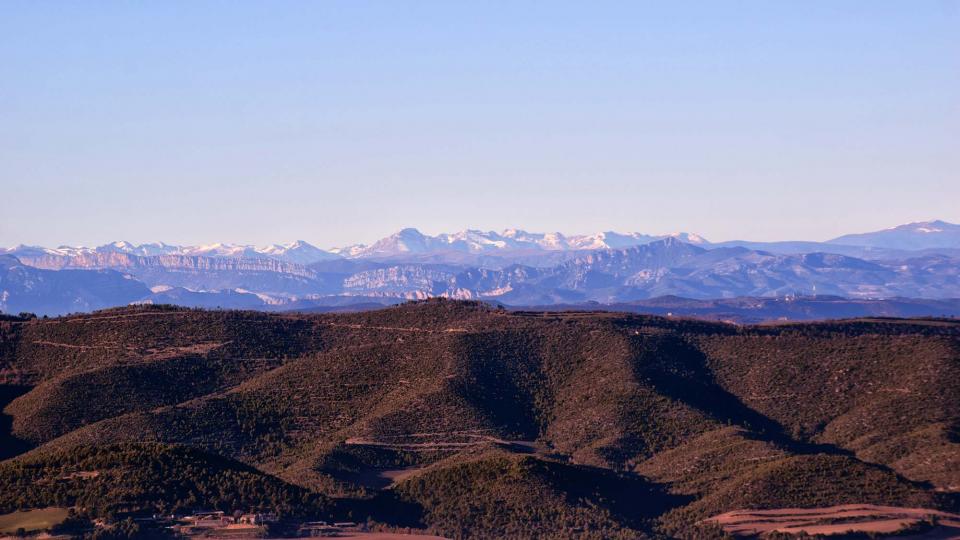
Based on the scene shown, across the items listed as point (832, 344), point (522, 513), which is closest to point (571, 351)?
point (832, 344)

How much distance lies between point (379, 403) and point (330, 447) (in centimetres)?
1623

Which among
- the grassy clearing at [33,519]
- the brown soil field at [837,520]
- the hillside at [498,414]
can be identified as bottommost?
the brown soil field at [837,520]

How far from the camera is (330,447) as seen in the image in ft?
494

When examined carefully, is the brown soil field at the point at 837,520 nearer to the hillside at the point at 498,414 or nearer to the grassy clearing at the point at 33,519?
the hillside at the point at 498,414

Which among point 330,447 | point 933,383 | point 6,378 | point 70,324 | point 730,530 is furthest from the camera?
point 70,324

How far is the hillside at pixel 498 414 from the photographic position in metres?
127

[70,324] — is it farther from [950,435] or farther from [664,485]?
[950,435]

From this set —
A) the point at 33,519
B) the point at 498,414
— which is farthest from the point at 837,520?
the point at 33,519

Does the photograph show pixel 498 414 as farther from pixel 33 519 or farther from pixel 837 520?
pixel 33 519

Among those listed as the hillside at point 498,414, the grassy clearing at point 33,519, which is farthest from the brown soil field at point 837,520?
the grassy clearing at point 33,519

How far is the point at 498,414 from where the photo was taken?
537ft

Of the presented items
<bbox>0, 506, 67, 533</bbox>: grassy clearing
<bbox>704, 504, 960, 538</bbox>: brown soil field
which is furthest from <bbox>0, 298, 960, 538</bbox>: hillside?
<bbox>0, 506, 67, 533</bbox>: grassy clearing

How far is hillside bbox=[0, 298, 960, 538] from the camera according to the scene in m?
127

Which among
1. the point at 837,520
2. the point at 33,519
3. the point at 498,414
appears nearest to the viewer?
the point at 33,519
